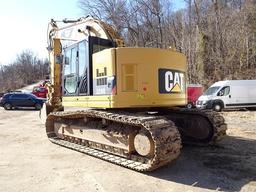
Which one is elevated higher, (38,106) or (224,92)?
(224,92)

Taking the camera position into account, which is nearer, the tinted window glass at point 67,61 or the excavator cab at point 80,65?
the excavator cab at point 80,65

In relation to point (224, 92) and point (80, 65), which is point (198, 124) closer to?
point (80, 65)

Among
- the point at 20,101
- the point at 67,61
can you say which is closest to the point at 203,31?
the point at 20,101

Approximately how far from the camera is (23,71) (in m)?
96.5

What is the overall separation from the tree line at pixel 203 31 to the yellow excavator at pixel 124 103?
20678mm

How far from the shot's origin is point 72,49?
10.3m

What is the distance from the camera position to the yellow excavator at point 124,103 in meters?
7.54

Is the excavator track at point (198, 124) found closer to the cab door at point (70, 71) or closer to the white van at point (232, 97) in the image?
the cab door at point (70, 71)

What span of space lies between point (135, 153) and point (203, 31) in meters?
34.7

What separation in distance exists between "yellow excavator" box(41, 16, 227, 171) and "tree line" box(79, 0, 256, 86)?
2068cm

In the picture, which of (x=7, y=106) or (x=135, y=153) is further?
(x=7, y=106)

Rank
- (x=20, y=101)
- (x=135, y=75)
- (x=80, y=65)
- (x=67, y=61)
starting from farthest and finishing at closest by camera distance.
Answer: (x=20, y=101) → (x=67, y=61) → (x=80, y=65) → (x=135, y=75)

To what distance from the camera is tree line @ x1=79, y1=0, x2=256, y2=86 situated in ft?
120

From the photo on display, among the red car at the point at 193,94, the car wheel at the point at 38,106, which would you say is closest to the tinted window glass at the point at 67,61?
the red car at the point at 193,94
